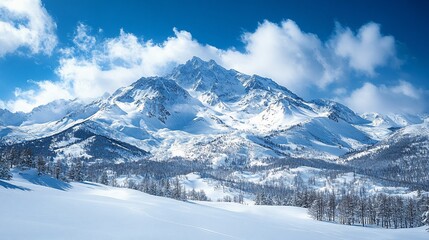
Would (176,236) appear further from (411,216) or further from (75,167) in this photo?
(75,167)

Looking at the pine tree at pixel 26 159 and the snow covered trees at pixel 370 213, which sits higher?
the pine tree at pixel 26 159

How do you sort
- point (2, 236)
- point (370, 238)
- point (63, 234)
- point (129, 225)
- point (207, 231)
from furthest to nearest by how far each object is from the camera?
point (370, 238)
point (207, 231)
point (129, 225)
point (63, 234)
point (2, 236)

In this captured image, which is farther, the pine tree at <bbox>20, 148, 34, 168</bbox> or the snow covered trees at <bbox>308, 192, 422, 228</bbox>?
the pine tree at <bbox>20, 148, 34, 168</bbox>

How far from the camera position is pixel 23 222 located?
1187 inches

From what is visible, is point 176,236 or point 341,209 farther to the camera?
point 341,209

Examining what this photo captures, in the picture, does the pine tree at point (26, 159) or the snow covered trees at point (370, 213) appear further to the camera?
the pine tree at point (26, 159)

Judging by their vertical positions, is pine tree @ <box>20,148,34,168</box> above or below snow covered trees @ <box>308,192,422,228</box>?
above

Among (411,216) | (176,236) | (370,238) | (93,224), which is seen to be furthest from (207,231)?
(411,216)

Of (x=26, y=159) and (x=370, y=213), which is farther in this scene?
(x=26, y=159)

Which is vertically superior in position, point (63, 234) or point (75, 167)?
point (75, 167)

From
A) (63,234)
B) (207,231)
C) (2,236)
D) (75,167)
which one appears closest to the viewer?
(2,236)

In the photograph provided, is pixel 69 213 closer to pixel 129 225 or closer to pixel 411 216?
pixel 129 225

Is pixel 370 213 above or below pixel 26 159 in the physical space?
below

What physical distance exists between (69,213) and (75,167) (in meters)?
110
